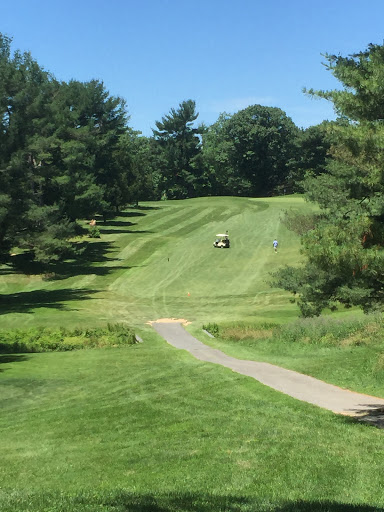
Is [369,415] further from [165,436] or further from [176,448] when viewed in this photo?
[176,448]

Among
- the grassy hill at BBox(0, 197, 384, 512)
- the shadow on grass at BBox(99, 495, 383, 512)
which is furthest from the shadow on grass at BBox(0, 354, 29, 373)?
the shadow on grass at BBox(99, 495, 383, 512)

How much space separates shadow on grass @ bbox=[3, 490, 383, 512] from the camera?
25.3 feet

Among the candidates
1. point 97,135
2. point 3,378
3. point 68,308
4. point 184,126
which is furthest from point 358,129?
point 184,126

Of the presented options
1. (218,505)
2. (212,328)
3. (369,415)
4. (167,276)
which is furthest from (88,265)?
(218,505)

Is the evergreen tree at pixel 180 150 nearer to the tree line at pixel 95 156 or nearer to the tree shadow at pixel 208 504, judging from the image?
the tree line at pixel 95 156

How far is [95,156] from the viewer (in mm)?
83625

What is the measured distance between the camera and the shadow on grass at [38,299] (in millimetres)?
43375

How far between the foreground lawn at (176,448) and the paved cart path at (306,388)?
0.87m

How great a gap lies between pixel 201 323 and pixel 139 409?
71.9 feet

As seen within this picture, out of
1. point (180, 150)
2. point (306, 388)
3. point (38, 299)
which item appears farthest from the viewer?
point (180, 150)

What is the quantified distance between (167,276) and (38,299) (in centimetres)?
1280

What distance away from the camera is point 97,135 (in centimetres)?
8456

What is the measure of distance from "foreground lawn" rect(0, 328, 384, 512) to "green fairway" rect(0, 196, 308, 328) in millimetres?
18655

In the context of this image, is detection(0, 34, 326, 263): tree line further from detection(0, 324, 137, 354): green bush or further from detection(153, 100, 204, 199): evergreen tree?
detection(0, 324, 137, 354): green bush
